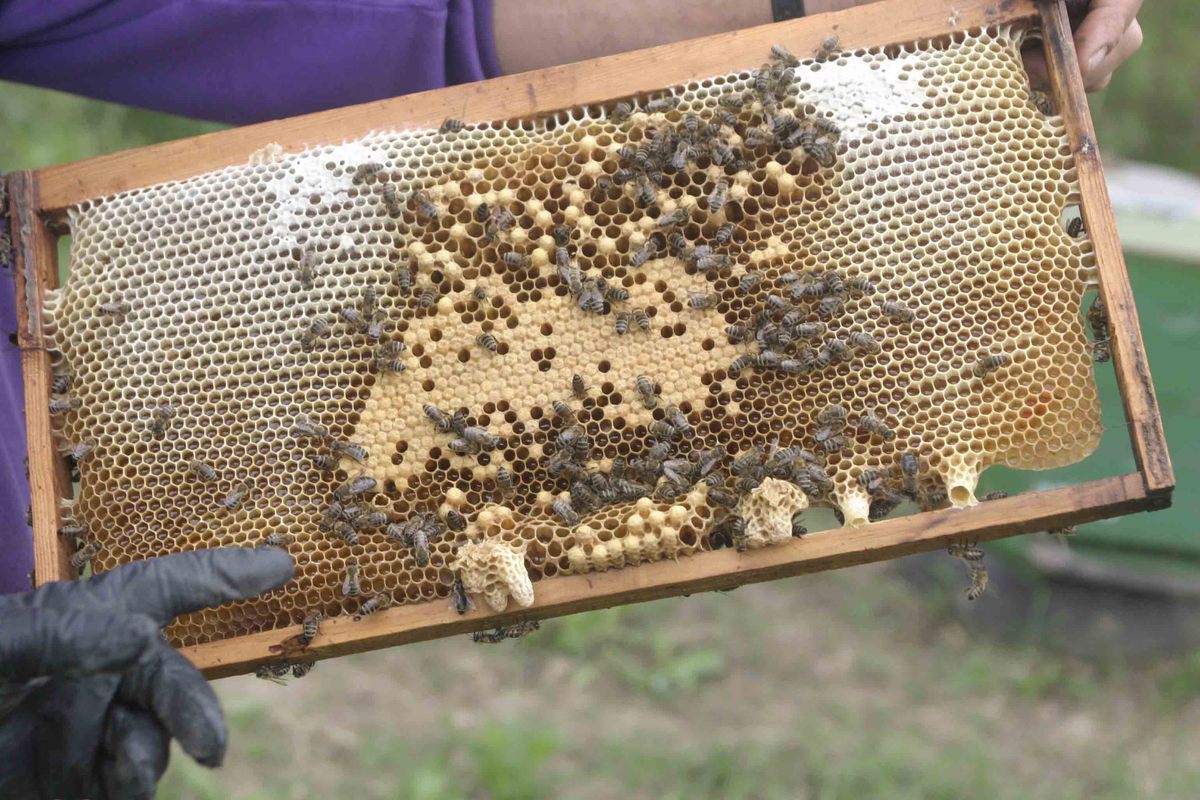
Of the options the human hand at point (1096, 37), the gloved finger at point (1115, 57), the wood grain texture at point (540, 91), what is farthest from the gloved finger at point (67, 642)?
the gloved finger at point (1115, 57)

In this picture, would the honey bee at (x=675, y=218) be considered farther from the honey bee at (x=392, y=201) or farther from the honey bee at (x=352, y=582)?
the honey bee at (x=352, y=582)

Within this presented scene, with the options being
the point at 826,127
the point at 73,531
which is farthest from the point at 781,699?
the point at 73,531

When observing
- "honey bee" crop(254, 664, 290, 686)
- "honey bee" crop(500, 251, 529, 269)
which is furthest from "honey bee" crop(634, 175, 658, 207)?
"honey bee" crop(254, 664, 290, 686)

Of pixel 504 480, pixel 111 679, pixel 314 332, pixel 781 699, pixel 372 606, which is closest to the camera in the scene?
pixel 111 679

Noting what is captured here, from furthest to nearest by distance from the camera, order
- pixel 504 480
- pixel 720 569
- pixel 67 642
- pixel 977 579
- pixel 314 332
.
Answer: pixel 977 579
pixel 314 332
pixel 504 480
pixel 720 569
pixel 67 642

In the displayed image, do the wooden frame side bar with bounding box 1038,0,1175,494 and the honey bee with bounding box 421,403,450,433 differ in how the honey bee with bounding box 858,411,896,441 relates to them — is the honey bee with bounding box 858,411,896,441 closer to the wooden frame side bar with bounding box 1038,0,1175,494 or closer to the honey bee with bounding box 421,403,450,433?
the wooden frame side bar with bounding box 1038,0,1175,494

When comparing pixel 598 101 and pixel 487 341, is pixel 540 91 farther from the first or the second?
pixel 487 341
